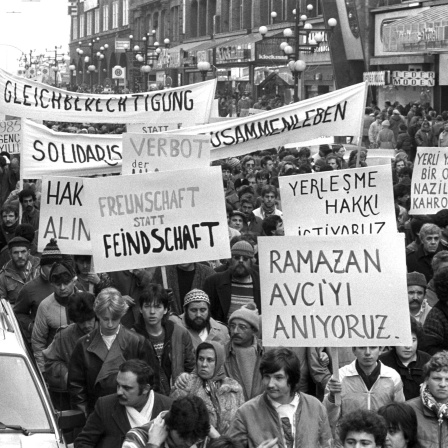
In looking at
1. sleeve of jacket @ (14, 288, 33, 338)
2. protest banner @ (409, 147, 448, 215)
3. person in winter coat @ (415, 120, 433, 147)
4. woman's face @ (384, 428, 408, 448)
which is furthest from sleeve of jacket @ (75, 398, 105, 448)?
person in winter coat @ (415, 120, 433, 147)

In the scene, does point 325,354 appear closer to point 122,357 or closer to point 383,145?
point 122,357

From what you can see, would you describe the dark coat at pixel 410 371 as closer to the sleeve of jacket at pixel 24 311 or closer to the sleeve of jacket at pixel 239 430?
the sleeve of jacket at pixel 239 430

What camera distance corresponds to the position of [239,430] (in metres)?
5.96

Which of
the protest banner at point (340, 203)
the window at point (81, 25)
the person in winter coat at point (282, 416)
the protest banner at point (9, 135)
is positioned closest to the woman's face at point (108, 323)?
the person in winter coat at point (282, 416)

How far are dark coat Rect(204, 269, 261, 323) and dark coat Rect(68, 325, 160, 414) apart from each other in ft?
6.21

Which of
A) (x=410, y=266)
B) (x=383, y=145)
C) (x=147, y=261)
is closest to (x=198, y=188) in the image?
(x=147, y=261)

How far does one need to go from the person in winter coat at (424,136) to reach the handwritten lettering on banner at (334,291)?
1765 centimetres

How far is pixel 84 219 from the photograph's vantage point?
416 inches

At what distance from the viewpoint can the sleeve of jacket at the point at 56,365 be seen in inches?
312

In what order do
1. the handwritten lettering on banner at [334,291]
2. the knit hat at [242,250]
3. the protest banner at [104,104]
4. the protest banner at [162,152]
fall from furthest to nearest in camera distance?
the protest banner at [104,104] < the protest banner at [162,152] < the knit hat at [242,250] < the handwritten lettering on banner at [334,291]

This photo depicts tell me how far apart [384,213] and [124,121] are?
19.5 feet

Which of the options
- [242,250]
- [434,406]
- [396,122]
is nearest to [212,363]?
[434,406]

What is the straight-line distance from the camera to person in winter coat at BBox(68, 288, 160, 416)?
7312 millimetres

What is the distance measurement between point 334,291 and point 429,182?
6566 mm
